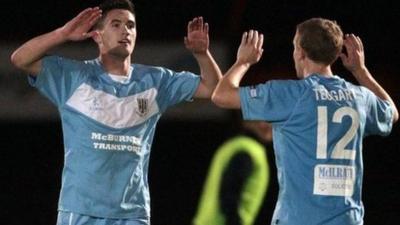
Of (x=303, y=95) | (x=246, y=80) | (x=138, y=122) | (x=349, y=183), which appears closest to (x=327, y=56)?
(x=303, y=95)

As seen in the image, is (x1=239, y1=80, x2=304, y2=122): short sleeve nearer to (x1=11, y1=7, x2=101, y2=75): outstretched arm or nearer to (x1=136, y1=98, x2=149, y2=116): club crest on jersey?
(x1=136, y1=98, x2=149, y2=116): club crest on jersey

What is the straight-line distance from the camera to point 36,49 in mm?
4695

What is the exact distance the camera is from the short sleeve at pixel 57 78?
15.7ft

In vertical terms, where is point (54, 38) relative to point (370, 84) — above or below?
above

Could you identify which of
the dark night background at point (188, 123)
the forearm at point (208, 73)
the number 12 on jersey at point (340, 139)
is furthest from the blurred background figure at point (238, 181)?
the number 12 on jersey at point (340, 139)

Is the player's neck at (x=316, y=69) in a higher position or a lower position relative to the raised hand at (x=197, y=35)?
lower

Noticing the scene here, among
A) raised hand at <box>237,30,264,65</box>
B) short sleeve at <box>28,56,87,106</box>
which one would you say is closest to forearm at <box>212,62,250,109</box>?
raised hand at <box>237,30,264,65</box>

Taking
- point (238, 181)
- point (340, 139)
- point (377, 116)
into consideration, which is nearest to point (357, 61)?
point (377, 116)

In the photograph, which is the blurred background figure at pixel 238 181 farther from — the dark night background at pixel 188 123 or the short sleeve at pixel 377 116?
the short sleeve at pixel 377 116

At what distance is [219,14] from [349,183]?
10.8 feet

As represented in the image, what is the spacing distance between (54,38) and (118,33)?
0.32 metres

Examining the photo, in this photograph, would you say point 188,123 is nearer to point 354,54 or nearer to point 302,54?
point 354,54

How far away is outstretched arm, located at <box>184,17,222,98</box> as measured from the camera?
4.85m

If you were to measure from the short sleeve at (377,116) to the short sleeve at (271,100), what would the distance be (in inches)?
12.5
